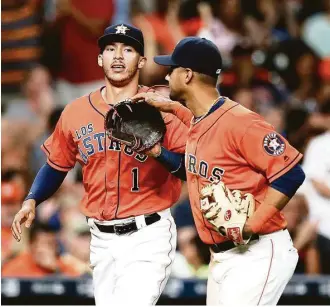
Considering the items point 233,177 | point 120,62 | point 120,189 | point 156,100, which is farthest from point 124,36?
point 233,177

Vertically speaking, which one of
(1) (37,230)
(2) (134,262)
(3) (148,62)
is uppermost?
(3) (148,62)

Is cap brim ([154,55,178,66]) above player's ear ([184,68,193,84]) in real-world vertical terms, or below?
above

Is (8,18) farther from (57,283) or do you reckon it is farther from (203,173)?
(203,173)

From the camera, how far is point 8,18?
385 inches

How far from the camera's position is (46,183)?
→ 19.2 feet

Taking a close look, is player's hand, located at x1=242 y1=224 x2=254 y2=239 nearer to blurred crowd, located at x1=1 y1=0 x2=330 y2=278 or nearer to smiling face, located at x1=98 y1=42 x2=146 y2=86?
smiling face, located at x1=98 y1=42 x2=146 y2=86

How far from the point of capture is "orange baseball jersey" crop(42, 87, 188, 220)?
18.5 ft

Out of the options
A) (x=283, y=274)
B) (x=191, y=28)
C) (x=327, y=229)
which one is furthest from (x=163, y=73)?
(x=283, y=274)

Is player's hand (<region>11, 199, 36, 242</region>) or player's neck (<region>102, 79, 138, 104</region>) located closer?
player's hand (<region>11, 199, 36, 242</region>)

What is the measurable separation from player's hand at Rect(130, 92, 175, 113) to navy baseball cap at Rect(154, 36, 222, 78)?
215 mm

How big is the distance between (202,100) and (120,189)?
30.4 inches

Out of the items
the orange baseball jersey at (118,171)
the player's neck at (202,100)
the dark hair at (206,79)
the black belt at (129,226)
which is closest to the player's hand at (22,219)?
the orange baseball jersey at (118,171)

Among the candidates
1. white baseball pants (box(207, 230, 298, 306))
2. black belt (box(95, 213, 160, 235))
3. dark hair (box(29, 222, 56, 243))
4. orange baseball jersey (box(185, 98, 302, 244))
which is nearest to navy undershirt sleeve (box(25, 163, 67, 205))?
black belt (box(95, 213, 160, 235))

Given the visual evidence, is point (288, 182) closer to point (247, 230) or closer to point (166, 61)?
point (247, 230)
